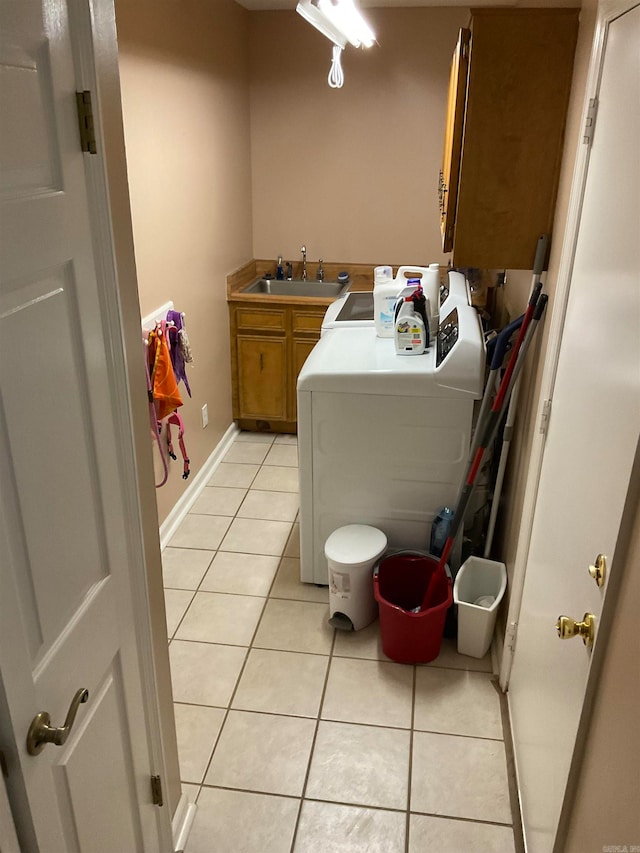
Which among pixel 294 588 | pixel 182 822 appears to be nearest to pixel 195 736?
pixel 182 822

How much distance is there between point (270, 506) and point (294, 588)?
0.72 meters

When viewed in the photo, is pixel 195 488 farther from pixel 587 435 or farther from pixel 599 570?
pixel 599 570

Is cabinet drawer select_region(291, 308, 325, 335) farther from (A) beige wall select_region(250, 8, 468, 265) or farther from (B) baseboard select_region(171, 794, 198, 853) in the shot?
(B) baseboard select_region(171, 794, 198, 853)

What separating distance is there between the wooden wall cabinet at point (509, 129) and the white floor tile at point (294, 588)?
4.81ft

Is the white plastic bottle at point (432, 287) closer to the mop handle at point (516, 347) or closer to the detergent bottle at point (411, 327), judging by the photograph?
the detergent bottle at point (411, 327)

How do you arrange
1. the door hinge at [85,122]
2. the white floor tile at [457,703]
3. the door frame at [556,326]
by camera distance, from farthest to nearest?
the white floor tile at [457,703], the door frame at [556,326], the door hinge at [85,122]

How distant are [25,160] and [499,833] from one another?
198 cm

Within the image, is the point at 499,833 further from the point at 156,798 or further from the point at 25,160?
the point at 25,160

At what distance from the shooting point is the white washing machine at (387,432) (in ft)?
8.20

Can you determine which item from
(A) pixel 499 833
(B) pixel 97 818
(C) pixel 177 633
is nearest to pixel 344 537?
(C) pixel 177 633

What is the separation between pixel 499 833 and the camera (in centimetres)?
185

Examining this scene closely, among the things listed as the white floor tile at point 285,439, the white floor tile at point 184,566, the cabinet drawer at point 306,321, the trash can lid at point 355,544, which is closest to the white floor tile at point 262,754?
the trash can lid at point 355,544

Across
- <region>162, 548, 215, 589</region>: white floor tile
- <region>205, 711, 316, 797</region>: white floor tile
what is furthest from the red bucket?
<region>162, 548, 215, 589</region>: white floor tile

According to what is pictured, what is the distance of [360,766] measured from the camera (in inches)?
80.9
